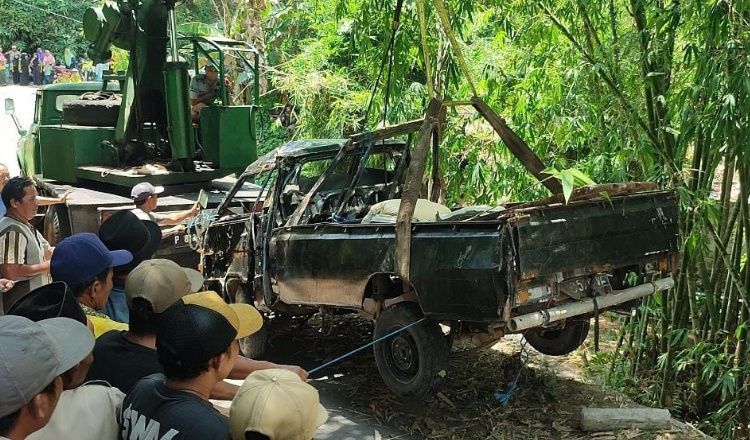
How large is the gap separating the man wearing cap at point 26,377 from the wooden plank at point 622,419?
4047 millimetres

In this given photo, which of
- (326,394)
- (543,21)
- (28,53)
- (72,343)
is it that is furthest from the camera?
(28,53)

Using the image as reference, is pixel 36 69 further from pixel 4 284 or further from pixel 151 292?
pixel 151 292

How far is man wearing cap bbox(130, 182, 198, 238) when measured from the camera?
7324mm

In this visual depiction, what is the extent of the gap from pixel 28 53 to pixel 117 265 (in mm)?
32540

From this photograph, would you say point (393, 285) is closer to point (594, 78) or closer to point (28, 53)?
point (594, 78)

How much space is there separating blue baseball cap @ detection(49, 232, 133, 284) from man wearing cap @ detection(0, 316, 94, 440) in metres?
1.24

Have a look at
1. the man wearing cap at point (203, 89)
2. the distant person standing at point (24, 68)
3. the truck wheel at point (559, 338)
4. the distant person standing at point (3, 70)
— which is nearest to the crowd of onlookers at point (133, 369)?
the truck wheel at point (559, 338)

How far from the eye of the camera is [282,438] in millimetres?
2129

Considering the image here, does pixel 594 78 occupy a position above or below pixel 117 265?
above

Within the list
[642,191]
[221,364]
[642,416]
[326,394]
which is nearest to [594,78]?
[642,191]

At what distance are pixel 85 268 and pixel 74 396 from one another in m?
0.94

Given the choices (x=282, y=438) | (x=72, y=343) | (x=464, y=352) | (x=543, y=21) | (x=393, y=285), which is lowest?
(x=464, y=352)

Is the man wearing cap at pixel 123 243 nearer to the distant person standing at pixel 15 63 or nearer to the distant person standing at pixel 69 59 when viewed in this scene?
the distant person standing at pixel 69 59

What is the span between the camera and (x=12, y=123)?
2466 centimetres
